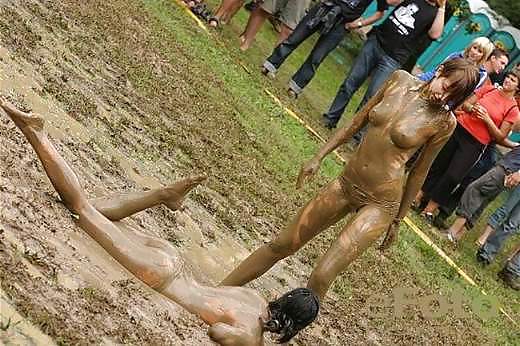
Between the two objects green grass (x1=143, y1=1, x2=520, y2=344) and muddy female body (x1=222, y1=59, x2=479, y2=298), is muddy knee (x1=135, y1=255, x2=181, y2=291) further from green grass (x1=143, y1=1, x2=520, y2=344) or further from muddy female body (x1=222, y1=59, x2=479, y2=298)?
green grass (x1=143, y1=1, x2=520, y2=344)

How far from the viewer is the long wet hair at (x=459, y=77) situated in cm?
588

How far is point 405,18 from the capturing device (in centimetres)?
1272

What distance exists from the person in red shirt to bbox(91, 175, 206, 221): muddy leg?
6.38 metres

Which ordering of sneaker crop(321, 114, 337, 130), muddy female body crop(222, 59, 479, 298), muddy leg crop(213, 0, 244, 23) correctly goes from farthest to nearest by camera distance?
muddy leg crop(213, 0, 244, 23)
sneaker crop(321, 114, 337, 130)
muddy female body crop(222, 59, 479, 298)

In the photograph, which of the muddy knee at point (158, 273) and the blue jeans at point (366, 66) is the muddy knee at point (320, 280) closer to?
the muddy knee at point (158, 273)

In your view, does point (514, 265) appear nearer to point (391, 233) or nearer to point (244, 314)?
point (391, 233)

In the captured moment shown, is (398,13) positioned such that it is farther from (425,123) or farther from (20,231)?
(20,231)

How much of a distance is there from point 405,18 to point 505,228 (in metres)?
3.11

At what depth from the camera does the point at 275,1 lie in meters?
14.1

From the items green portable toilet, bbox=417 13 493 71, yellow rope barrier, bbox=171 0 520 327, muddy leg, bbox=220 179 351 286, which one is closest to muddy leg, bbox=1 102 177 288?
muddy leg, bbox=220 179 351 286

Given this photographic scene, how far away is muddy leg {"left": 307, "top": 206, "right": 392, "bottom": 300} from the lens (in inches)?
243

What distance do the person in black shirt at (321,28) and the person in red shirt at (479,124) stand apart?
2.36 m

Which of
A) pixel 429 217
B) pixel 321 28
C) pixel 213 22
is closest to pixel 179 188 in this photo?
pixel 429 217

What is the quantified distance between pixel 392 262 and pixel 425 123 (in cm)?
440
